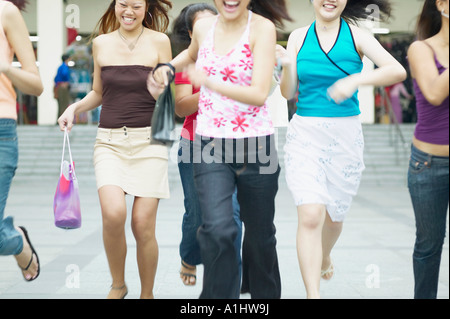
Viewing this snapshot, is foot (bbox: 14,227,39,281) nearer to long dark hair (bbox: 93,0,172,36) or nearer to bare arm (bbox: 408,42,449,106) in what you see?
long dark hair (bbox: 93,0,172,36)

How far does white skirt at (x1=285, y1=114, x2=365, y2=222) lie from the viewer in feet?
10.9

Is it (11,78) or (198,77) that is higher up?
(198,77)

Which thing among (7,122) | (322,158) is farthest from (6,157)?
(322,158)

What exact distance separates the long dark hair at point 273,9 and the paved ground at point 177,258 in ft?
7.03

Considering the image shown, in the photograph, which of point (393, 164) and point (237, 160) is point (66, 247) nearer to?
point (237, 160)

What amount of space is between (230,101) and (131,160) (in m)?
0.84

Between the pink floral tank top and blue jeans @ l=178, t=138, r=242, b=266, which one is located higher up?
the pink floral tank top

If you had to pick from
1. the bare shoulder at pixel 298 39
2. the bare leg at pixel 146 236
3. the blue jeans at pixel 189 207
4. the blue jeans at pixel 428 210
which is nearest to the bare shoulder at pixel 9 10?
the bare leg at pixel 146 236

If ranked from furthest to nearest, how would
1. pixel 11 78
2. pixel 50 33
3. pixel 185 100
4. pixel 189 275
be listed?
pixel 50 33 → pixel 189 275 → pixel 185 100 → pixel 11 78

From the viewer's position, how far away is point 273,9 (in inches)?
139

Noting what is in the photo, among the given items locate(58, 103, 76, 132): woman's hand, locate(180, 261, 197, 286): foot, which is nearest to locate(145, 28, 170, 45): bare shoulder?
locate(58, 103, 76, 132): woman's hand

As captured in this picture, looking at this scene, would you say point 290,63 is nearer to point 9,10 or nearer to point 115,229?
point 115,229

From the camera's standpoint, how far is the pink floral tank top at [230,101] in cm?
299

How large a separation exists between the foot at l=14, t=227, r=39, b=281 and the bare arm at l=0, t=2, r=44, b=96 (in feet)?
3.27
